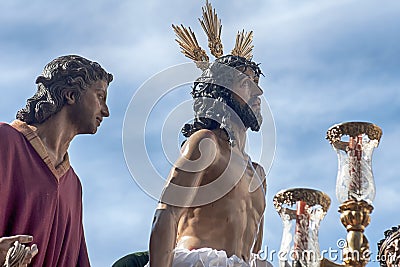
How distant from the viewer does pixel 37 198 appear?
6785 mm

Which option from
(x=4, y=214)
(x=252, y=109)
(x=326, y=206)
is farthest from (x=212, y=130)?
(x=326, y=206)

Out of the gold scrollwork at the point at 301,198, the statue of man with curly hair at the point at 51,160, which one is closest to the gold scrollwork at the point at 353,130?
the gold scrollwork at the point at 301,198

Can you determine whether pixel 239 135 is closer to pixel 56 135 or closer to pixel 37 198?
pixel 56 135

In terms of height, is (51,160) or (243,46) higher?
(243,46)

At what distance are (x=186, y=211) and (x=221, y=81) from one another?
2.92 feet

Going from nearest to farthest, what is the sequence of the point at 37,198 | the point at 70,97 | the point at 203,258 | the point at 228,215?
the point at 37,198 < the point at 70,97 < the point at 203,258 < the point at 228,215

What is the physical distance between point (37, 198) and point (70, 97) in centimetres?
59

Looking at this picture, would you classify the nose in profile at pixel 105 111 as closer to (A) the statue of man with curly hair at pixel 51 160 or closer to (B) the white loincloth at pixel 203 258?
(A) the statue of man with curly hair at pixel 51 160

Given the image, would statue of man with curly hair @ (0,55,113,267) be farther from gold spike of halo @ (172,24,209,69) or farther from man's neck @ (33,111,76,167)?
gold spike of halo @ (172,24,209,69)

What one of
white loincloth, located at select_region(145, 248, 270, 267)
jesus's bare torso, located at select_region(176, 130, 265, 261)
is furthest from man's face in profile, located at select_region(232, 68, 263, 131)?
white loincloth, located at select_region(145, 248, 270, 267)

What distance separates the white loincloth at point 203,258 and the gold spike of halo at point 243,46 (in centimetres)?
152

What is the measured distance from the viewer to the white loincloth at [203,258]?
734cm

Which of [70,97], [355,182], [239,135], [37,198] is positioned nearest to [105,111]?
[70,97]

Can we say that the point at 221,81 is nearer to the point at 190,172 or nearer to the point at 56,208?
the point at 190,172
